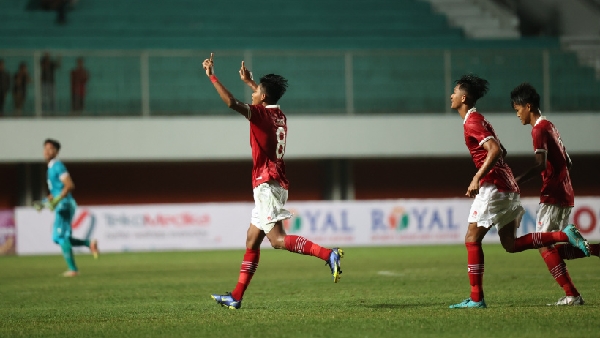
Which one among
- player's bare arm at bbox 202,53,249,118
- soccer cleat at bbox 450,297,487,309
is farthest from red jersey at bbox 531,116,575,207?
player's bare arm at bbox 202,53,249,118

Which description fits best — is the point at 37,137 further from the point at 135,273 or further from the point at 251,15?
the point at 135,273

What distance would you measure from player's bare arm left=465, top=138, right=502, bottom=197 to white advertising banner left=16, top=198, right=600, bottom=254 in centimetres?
1395

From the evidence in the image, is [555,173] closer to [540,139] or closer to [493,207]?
[540,139]

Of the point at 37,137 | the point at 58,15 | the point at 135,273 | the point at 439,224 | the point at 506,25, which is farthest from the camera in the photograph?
the point at 506,25

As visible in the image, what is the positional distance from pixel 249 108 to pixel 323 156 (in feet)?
58.2

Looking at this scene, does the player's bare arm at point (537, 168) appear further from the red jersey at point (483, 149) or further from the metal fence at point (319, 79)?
the metal fence at point (319, 79)

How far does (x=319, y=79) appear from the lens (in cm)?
2561

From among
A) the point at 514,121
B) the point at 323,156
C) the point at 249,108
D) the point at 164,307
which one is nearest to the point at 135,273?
the point at 164,307

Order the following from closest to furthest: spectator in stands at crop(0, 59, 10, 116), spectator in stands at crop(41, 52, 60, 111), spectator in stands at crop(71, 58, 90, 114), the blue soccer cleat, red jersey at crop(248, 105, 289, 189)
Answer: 1. the blue soccer cleat
2. red jersey at crop(248, 105, 289, 189)
3. spectator in stands at crop(0, 59, 10, 116)
4. spectator in stands at crop(41, 52, 60, 111)
5. spectator in stands at crop(71, 58, 90, 114)

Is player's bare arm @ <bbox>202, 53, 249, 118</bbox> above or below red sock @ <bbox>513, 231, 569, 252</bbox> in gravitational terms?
above

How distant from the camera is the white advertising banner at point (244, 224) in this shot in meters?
22.8

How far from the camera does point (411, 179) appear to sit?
94.0 ft

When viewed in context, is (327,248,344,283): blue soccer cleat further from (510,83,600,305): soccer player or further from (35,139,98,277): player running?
(35,139,98,277): player running

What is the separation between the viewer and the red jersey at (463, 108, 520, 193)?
8797 millimetres
